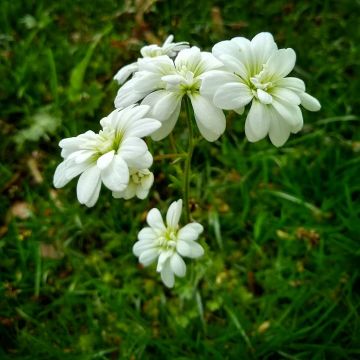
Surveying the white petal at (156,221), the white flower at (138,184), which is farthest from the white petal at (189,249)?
the white flower at (138,184)

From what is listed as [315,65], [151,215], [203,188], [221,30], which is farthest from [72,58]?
[151,215]

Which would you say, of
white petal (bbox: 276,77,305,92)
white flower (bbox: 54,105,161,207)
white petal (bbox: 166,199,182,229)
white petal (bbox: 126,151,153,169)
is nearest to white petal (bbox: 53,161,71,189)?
white flower (bbox: 54,105,161,207)

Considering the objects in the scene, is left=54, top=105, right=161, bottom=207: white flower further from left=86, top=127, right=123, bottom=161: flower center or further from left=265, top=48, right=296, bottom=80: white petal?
left=265, top=48, right=296, bottom=80: white petal

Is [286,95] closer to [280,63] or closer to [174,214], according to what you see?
[280,63]

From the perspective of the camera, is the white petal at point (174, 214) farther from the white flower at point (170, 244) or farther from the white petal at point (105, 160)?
the white petal at point (105, 160)

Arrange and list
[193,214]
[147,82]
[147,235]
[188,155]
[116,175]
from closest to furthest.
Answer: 1. [116,175]
2. [147,82]
3. [188,155]
4. [147,235]
5. [193,214]

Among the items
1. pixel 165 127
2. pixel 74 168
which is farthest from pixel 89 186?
pixel 165 127
